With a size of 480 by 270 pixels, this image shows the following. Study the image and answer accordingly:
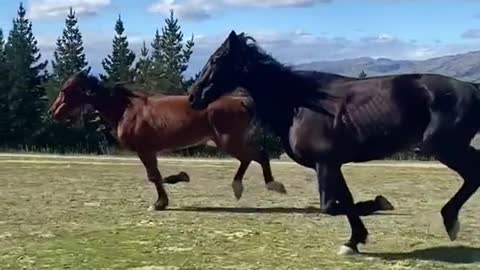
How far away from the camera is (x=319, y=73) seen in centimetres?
895

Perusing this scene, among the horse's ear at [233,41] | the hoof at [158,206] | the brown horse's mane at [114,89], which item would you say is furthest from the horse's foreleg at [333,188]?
the brown horse's mane at [114,89]

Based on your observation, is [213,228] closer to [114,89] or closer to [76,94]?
[114,89]

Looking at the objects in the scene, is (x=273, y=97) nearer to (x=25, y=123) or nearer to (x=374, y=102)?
(x=374, y=102)

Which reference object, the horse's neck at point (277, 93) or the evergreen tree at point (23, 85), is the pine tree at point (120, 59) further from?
the horse's neck at point (277, 93)

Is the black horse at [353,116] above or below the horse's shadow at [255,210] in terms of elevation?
above

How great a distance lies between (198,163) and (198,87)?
14.8 metres

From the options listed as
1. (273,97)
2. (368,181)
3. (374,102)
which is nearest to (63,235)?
(273,97)

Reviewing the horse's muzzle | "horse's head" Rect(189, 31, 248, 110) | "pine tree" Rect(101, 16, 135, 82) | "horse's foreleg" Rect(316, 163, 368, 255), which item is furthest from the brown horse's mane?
"pine tree" Rect(101, 16, 135, 82)

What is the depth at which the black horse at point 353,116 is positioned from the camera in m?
8.11

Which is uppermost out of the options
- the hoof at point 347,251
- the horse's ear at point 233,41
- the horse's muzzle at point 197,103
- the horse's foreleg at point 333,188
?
the horse's ear at point 233,41

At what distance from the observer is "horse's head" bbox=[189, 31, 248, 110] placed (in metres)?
8.88

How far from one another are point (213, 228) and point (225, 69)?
2.17 meters

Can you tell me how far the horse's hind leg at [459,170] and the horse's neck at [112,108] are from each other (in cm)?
535

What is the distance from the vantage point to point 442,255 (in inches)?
334
